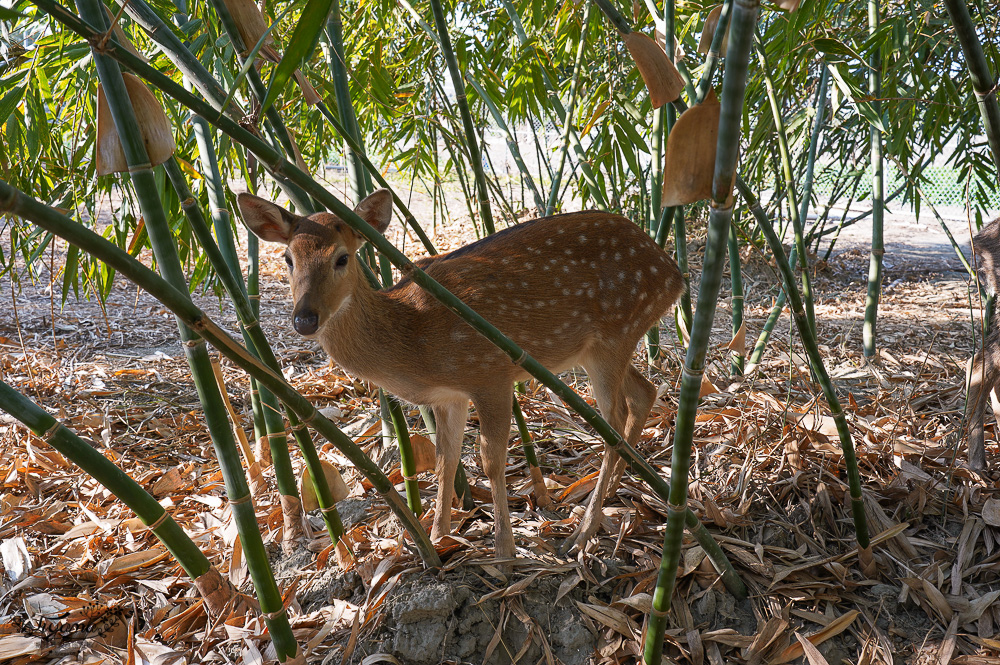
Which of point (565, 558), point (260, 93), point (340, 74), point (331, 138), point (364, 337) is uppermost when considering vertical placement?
point (331, 138)

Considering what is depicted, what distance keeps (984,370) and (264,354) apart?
2.23 metres

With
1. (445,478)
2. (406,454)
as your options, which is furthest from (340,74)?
(445,478)

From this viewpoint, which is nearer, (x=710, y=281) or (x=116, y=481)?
(x=710, y=281)

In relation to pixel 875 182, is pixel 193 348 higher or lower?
lower

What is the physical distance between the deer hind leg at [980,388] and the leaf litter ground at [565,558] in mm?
71

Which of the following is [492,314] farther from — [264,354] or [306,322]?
[264,354]

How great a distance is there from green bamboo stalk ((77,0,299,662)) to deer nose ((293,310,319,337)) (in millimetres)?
485

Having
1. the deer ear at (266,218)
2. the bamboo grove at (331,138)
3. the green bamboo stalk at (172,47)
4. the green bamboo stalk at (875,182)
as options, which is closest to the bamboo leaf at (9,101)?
the bamboo grove at (331,138)

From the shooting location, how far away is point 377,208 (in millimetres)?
1838

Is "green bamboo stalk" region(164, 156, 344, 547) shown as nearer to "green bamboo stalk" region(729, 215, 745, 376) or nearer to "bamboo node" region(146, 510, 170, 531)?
"bamboo node" region(146, 510, 170, 531)

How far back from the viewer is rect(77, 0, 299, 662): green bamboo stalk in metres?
1.13

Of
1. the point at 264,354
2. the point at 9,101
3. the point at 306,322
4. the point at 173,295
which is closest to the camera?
the point at 173,295

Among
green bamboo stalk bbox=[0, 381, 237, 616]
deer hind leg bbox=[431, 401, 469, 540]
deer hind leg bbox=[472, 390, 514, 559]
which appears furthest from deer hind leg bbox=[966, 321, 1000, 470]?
green bamboo stalk bbox=[0, 381, 237, 616]

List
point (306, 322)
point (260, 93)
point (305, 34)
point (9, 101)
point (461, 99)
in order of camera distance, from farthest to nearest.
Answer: point (461, 99) → point (9, 101) → point (306, 322) → point (260, 93) → point (305, 34)
